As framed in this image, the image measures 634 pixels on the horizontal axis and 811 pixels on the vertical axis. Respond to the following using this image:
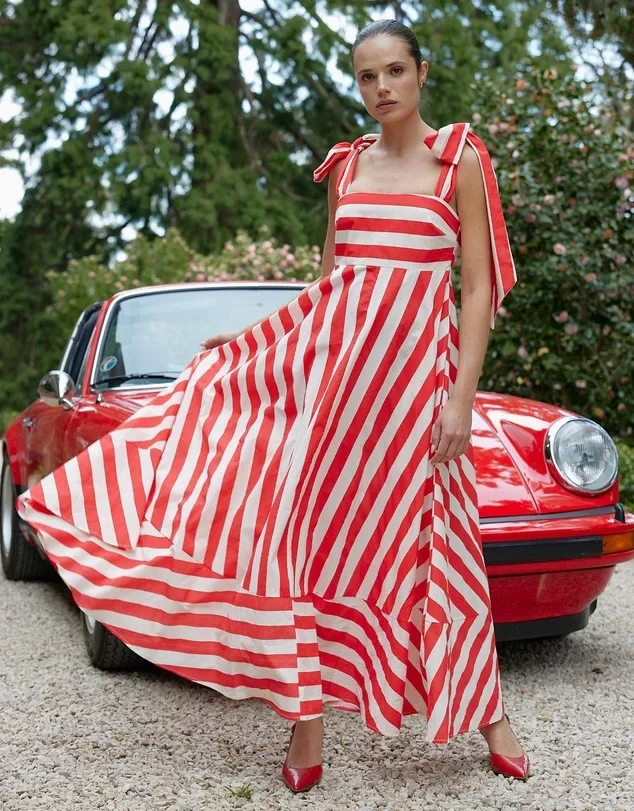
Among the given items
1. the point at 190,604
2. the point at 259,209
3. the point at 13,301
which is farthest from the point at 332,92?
the point at 190,604

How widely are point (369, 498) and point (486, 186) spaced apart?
83 centimetres

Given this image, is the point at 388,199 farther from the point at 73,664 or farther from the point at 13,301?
the point at 13,301

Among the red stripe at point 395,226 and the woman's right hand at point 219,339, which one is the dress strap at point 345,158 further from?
the woman's right hand at point 219,339

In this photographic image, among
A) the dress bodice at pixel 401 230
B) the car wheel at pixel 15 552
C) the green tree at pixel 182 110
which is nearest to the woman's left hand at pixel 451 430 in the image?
the dress bodice at pixel 401 230

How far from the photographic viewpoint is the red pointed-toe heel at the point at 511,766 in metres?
2.73

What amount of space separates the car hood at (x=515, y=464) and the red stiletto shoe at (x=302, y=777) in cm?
103

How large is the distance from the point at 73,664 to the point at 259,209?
564 inches

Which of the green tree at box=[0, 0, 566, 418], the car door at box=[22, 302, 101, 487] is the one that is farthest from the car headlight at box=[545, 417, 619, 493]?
the green tree at box=[0, 0, 566, 418]

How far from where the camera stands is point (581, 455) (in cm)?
357

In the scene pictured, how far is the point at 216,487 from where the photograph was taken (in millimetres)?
2766

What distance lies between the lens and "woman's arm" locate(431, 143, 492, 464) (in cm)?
258

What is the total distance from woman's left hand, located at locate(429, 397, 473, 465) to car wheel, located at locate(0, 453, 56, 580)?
129 inches

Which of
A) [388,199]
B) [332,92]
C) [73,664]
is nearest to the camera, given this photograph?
[388,199]

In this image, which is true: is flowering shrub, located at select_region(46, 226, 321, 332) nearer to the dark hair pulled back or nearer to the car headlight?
the car headlight
